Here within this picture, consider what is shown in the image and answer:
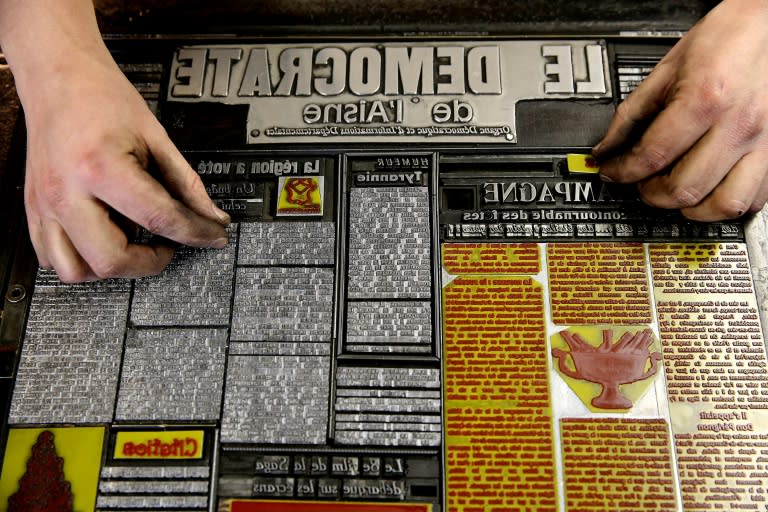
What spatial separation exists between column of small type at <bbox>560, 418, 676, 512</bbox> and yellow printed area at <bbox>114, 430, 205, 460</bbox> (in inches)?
31.7

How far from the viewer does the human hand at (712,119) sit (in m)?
1.29

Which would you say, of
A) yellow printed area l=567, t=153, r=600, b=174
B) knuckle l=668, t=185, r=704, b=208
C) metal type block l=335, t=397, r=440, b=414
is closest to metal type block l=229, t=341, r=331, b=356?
metal type block l=335, t=397, r=440, b=414

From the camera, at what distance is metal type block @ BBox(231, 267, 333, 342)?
4.51ft

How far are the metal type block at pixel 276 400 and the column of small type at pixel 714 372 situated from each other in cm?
78

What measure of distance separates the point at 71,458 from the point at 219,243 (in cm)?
57

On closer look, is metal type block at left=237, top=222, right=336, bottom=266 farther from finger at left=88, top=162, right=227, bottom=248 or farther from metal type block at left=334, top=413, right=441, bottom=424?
metal type block at left=334, top=413, right=441, bottom=424

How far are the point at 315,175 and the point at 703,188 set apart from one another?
0.91m

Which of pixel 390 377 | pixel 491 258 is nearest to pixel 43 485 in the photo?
pixel 390 377

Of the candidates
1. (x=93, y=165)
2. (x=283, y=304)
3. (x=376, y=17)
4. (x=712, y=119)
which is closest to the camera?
(x=93, y=165)

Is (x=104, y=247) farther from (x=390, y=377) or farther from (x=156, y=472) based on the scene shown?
(x=390, y=377)

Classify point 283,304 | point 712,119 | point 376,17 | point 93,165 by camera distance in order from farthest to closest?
1. point 376,17
2. point 283,304
3. point 712,119
4. point 93,165

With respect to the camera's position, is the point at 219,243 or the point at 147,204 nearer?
the point at 147,204

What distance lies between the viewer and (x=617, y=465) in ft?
4.16

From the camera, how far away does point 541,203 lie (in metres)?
1.47
